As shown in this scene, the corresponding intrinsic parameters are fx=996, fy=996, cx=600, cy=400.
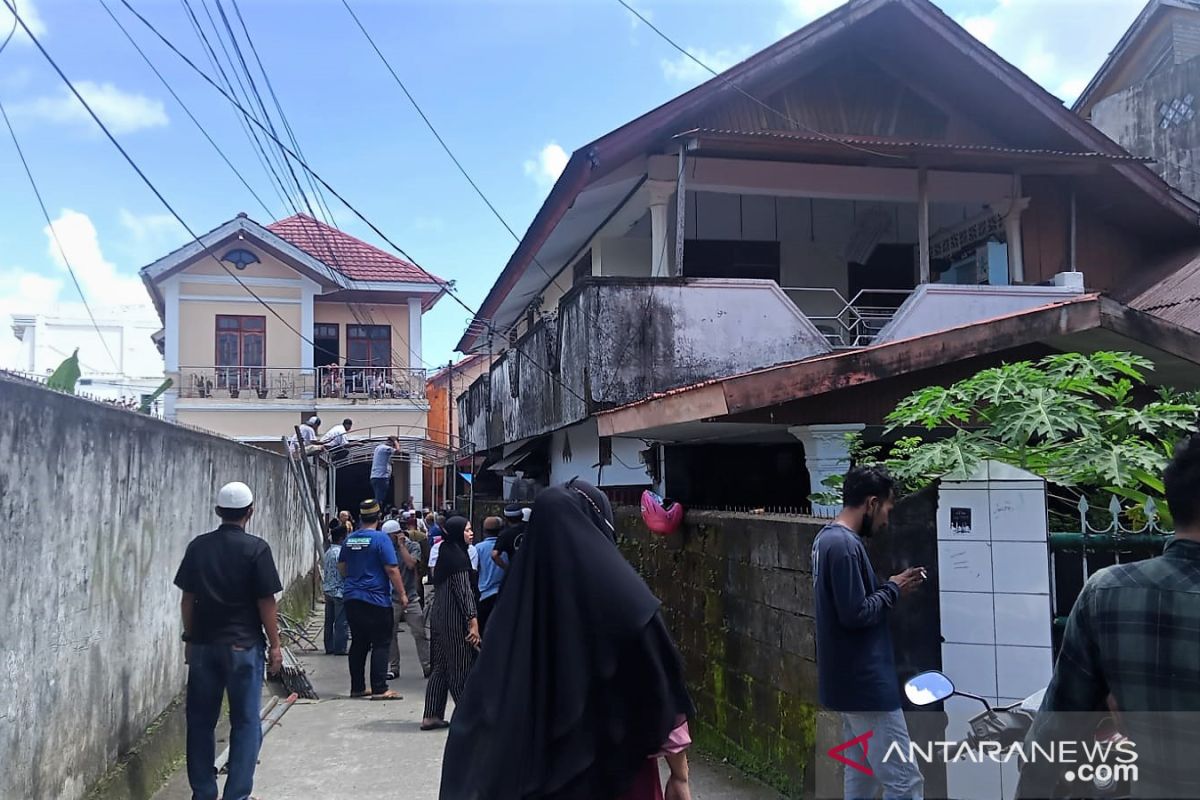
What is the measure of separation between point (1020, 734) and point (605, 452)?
10.3 metres

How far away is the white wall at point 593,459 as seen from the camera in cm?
1303

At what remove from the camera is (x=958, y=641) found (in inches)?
194

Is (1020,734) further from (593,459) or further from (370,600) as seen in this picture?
(593,459)

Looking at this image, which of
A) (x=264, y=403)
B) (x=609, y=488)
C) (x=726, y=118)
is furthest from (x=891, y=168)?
(x=264, y=403)

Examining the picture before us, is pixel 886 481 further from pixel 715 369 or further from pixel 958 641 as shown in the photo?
pixel 715 369

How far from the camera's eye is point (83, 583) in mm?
5086

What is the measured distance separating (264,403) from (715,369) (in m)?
16.2

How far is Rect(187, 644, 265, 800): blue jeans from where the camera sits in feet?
17.7

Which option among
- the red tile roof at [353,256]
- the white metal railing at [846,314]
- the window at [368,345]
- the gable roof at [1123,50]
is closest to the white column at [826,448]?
the white metal railing at [846,314]

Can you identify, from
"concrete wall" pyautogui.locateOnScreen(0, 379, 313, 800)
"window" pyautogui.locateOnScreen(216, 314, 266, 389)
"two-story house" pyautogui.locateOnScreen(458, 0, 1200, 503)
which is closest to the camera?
"concrete wall" pyautogui.locateOnScreen(0, 379, 313, 800)

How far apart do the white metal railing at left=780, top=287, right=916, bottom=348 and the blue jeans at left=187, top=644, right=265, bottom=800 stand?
8168 millimetres

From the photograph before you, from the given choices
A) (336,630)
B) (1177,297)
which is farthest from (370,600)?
(1177,297)

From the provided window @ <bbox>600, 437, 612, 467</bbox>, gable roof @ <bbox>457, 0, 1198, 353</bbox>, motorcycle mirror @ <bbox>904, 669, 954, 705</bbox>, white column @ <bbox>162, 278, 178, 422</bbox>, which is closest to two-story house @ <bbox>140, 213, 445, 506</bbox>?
white column @ <bbox>162, 278, 178, 422</bbox>

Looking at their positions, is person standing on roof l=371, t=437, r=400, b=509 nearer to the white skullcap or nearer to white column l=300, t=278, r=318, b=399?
white column l=300, t=278, r=318, b=399
